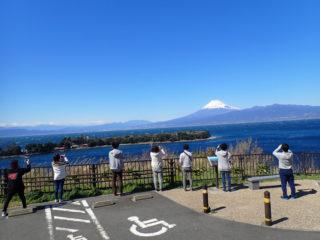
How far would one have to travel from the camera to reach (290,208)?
22.1 feet

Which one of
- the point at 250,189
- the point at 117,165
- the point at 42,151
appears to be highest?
the point at 117,165

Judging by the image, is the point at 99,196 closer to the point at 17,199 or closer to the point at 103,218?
the point at 103,218

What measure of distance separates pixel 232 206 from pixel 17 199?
27.6 feet

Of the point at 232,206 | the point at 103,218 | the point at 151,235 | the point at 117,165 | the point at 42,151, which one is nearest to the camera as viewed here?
the point at 151,235

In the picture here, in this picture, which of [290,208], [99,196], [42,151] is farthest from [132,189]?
[42,151]

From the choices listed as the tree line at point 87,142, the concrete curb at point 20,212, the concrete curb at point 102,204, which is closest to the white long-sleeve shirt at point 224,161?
the concrete curb at point 102,204

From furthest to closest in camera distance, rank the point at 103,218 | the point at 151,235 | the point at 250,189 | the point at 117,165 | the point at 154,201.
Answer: the point at 250,189, the point at 117,165, the point at 154,201, the point at 103,218, the point at 151,235

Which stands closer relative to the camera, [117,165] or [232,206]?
[232,206]

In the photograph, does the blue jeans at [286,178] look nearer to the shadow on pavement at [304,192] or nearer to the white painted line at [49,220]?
the shadow on pavement at [304,192]

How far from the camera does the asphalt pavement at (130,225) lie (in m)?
5.30

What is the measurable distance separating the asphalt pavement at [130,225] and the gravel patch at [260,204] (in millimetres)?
413

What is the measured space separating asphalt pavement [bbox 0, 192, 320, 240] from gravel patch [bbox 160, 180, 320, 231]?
413mm

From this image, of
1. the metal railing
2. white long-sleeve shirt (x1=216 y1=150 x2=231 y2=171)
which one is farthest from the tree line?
white long-sleeve shirt (x1=216 y1=150 x2=231 y2=171)

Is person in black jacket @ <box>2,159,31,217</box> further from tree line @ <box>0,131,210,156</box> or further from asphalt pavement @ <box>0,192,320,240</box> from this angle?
tree line @ <box>0,131,210,156</box>
